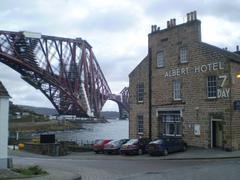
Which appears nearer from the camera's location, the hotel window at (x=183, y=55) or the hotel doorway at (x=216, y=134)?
the hotel doorway at (x=216, y=134)

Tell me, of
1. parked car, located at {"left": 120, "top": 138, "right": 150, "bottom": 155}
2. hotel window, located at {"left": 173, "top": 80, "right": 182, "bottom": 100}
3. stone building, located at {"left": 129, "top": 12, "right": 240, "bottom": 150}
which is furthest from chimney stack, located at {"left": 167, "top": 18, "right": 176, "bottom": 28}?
parked car, located at {"left": 120, "top": 138, "right": 150, "bottom": 155}

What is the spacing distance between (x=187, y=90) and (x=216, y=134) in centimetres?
477

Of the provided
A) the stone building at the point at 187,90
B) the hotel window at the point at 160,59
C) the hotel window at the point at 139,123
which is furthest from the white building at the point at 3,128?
the hotel window at the point at 139,123

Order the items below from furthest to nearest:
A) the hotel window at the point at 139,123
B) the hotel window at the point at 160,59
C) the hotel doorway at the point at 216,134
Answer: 1. the hotel window at the point at 139,123
2. the hotel window at the point at 160,59
3. the hotel doorway at the point at 216,134

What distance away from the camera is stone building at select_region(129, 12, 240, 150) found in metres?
35.8

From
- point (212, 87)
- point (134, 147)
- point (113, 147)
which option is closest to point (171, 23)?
point (212, 87)

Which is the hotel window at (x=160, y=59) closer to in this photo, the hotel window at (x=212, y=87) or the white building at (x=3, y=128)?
the hotel window at (x=212, y=87)

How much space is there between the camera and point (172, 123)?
41.2 metres

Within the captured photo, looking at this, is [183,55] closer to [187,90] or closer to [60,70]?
[187,90]

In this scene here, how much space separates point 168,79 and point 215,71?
5.95 metres

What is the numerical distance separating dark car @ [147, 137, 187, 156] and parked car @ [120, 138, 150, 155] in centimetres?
182

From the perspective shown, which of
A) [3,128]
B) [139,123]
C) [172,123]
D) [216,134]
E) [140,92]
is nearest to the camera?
[3,128]

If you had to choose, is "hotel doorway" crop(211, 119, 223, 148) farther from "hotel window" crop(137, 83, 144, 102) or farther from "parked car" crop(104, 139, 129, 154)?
"hotel window" crop(137, 83, 144, 102)

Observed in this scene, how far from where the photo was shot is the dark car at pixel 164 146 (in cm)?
3462
